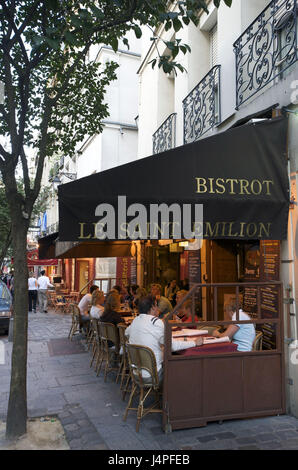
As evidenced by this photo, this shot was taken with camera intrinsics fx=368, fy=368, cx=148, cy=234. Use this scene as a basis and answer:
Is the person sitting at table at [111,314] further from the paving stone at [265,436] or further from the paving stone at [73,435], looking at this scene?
the paving stone at [265,436]

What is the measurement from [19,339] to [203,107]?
5.87 metres

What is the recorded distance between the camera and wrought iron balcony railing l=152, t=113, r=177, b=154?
939 cm

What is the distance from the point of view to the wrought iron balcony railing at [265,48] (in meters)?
5.29

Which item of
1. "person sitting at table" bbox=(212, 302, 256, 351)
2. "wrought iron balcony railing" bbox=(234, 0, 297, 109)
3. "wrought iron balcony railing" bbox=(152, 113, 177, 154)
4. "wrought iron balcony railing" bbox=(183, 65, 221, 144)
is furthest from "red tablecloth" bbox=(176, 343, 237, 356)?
"wrought iron balcony railing" bbox=(152, 113, 177, 154)

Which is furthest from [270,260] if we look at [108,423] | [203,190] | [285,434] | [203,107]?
[203,107]

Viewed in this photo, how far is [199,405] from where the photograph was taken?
445 cm

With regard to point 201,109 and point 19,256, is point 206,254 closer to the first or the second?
point 201,109

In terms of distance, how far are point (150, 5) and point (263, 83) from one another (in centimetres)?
204

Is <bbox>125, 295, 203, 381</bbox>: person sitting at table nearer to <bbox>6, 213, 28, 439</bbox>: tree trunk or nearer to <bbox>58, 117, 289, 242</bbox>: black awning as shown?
<bbox>58, 117, 289, 242</bbox>: black awning

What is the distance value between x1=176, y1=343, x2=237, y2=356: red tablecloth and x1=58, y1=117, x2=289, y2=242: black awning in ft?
4.53

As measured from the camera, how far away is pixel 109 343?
23.1 ft

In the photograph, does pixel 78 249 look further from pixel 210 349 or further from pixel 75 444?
pixel 75 444

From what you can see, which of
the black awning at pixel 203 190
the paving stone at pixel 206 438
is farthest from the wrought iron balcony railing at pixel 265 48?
the paving stone at pixel 206 438
